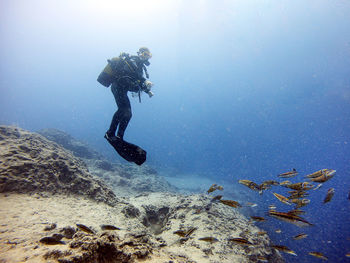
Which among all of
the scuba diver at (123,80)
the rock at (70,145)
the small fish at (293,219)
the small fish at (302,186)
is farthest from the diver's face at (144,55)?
the rock at (70,145)

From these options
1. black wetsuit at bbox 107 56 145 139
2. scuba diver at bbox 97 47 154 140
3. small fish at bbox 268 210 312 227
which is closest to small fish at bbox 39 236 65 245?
black wetsuit at bbox 107 56 145 139

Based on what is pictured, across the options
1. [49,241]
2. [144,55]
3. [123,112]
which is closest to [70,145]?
[144,55]

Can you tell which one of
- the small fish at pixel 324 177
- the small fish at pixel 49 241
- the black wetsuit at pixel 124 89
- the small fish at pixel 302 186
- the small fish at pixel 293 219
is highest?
the black wetsuit at pixel 124 89

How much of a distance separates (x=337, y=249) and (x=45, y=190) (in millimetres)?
21100

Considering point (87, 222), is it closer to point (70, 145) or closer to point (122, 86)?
point (122, 86)

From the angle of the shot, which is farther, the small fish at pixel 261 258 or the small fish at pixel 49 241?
the small fish at pixel 261 258

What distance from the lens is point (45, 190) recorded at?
3551mm

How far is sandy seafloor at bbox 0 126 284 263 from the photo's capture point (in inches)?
67.7

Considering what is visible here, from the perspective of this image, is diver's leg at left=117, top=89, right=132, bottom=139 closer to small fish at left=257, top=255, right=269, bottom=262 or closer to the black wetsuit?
the black wetsuit

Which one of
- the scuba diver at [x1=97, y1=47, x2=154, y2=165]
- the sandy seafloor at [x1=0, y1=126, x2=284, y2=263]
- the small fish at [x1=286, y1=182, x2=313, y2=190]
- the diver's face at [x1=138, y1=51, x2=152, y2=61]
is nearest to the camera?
the sandy seafloor at [x1=0, y1=126, x2=284, y2=263]

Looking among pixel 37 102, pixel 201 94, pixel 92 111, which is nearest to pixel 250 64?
pixel 201 94

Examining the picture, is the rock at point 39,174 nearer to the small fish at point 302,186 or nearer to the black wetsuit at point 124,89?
the black wetsuit at point 124,89

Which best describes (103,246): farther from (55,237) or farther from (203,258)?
(203,258)

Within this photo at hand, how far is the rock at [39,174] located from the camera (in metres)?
3.37
